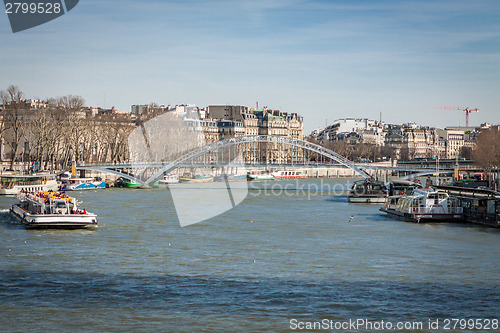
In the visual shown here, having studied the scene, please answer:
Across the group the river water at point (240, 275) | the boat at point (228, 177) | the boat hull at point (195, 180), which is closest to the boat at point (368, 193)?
the river water at point (240, 275)

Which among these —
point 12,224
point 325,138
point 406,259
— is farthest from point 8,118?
point 325,138

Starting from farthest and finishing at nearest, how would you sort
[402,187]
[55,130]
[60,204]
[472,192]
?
[55,130], [402,187], [472,192], [60,204]

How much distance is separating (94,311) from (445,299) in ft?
17.7

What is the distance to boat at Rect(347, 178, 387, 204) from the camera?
33188mm

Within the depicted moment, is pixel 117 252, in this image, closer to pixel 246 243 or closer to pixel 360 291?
pixel 246 243

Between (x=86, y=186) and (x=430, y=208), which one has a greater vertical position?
(x=86, y=186)

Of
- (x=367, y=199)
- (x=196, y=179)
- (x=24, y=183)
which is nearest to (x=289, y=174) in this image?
(x=196, y=179)

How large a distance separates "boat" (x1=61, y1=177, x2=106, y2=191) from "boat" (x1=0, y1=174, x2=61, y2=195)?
1.46ft

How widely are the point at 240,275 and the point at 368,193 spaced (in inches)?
808

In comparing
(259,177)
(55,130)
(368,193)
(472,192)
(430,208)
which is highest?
(55,130)

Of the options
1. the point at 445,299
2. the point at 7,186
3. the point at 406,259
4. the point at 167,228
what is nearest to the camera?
the point at 445,299

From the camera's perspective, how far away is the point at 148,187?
146 ft

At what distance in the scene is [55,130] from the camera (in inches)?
1914

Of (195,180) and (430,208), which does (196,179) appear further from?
(430,208)
